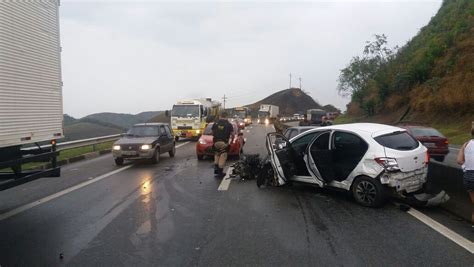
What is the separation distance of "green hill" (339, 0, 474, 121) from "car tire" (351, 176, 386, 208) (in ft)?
98.3

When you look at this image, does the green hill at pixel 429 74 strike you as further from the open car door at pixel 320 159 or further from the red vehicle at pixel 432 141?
the open car door at pixel 320 159

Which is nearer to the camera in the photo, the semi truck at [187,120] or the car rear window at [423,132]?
the car rear window at [423,132]

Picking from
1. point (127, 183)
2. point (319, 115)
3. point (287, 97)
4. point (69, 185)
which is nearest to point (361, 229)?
point (127, 183)

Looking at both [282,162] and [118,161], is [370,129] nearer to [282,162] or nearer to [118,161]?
[282,162]

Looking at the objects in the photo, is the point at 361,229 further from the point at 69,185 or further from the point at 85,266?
the point at 69,185

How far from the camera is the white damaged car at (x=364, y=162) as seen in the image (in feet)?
25.9

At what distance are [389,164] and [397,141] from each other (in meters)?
0.72

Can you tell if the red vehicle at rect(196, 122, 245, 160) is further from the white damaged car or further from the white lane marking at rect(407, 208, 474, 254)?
the white lane marking at rect(407, 208, 474, 254)

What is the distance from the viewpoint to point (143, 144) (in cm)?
1540

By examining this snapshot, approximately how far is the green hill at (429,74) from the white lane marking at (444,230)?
30190mm

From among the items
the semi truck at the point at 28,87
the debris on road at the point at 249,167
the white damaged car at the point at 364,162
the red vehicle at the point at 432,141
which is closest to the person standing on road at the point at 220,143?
the debris on road at the point at 249,167

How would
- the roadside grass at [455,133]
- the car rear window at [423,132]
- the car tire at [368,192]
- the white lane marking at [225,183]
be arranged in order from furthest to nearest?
the roadside grass at [455,133], the car rear window at [423,132], the white lane marking at [225,183], the car tire at [368,192]

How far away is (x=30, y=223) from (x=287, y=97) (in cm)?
14668

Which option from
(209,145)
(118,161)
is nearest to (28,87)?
(118,161)
